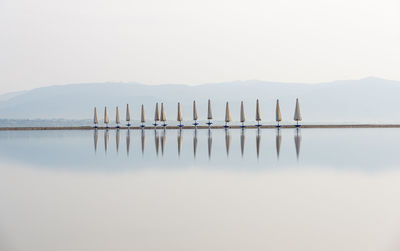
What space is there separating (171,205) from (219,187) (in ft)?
6.82

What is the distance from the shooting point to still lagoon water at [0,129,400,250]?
6527 millimetres

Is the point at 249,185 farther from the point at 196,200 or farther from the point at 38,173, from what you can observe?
the point at 38,173

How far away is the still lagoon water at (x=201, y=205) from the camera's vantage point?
21.4 feet

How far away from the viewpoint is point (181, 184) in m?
11.0

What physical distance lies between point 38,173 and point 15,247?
751 centimetres

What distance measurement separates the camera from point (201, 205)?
875cm

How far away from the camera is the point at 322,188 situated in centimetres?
1040

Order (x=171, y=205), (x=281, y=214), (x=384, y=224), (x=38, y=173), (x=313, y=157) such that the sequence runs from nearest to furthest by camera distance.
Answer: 1. (x=384, y=224)
2. (x=281, y=214)
3. (x=171, y=205)
4. (x=38, y=173)
5. (x=313, y=157)

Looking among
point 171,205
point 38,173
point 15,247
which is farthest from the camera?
point 38,173

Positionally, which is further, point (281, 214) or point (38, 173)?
point (38, 173)

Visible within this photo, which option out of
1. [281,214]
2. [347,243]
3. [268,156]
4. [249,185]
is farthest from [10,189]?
[268,156]

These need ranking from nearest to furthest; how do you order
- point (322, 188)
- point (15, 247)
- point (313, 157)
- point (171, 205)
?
point (15, 247), point (171, 205), point (322, 188), point (313, 157)

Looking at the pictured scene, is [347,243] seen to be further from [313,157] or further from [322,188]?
[313,157]

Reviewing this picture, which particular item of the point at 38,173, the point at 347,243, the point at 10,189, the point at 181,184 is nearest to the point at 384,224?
the point at 347,243
